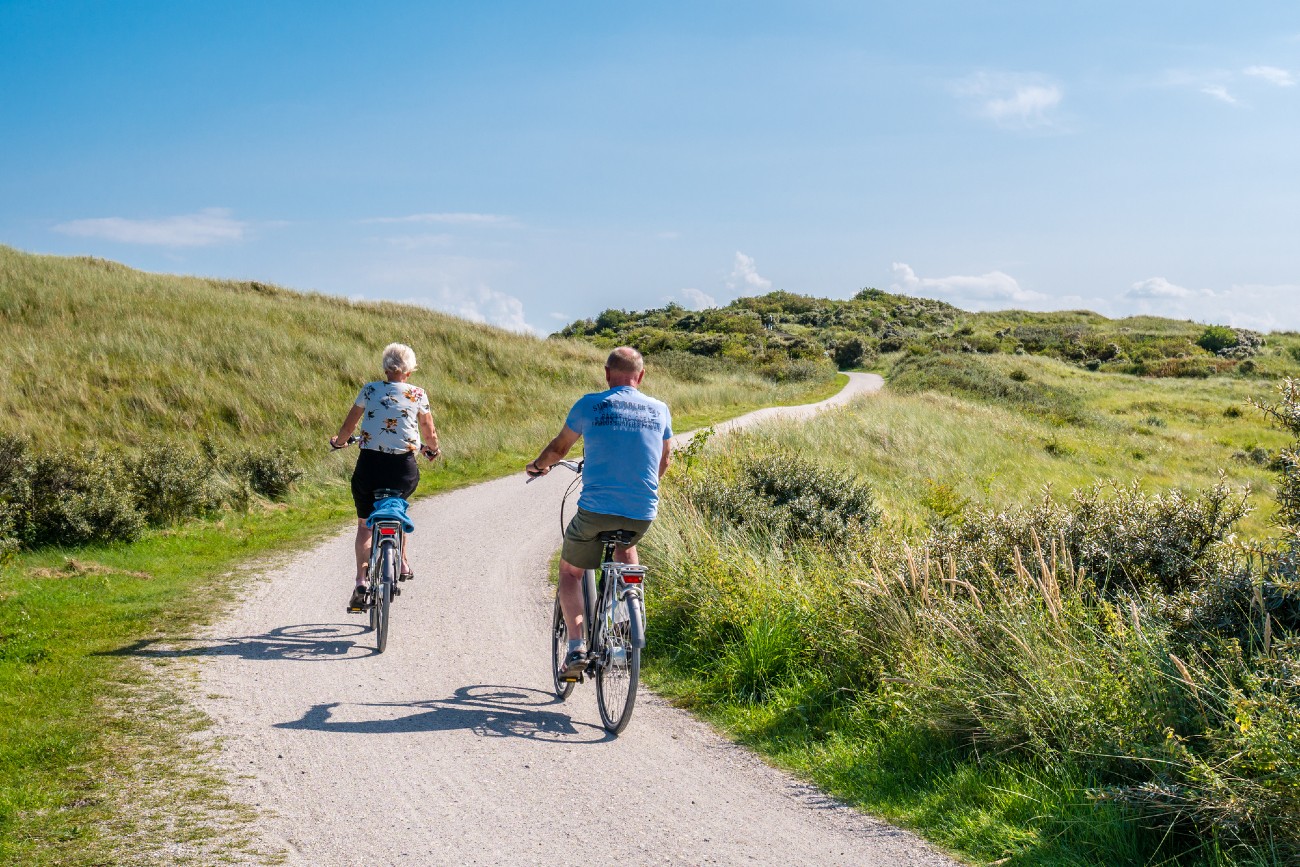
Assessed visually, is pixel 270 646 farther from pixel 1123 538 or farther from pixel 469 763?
pixel 1123 538

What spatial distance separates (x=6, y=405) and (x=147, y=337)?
279 inches

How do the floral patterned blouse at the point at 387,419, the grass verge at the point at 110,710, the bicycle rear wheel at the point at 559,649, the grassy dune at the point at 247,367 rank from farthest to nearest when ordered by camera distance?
the grassy dune at the point at 247,367, the floral patterned blouse at the point at 387,419, the bicycle rear wheel at the point at 559,649, the grass verge at the point at 110,710

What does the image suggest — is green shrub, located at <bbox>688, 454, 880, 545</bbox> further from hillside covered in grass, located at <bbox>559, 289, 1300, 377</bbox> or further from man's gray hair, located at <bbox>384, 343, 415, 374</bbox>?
hillside covered in grass, located at <bbox>559, 289, 1300, 377</bbox>

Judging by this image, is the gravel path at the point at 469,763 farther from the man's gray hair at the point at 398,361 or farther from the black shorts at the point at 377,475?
the man's gray hair at the point at 398,361

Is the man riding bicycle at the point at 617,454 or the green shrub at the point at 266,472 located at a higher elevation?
the man riding bicycle at the point at 617,454

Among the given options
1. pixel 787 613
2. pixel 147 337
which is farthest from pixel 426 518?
pixel 147 337

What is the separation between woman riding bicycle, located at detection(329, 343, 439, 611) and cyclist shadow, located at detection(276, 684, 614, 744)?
1.61 m

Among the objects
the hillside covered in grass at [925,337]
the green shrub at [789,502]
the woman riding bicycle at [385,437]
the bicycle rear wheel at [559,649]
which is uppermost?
the hillside covered in grass at [925,337]

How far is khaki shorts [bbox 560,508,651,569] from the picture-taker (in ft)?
17.2

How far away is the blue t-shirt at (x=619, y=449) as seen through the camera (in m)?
5.16

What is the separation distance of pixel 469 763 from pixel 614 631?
1.12 m

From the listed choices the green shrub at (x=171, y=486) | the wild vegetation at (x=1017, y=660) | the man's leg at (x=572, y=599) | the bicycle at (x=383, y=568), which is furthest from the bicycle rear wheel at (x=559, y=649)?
the green shrub at (x=171, y=486)

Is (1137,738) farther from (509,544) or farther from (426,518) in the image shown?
(426,518)

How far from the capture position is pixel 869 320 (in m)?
94.6
